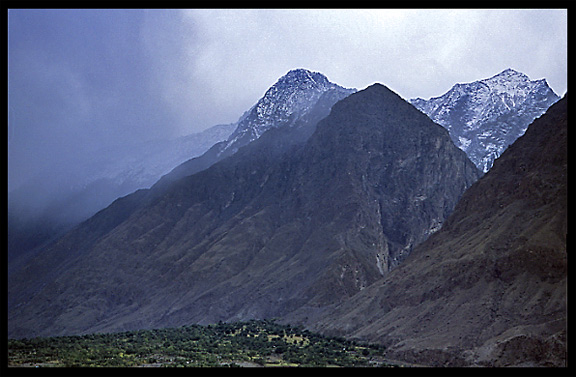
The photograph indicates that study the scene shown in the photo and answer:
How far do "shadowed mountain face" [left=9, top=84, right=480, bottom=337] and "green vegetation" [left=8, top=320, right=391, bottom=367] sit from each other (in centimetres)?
1511

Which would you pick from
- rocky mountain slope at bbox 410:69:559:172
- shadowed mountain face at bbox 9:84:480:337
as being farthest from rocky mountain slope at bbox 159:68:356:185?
rocky mountain slope at bbox 410:69:559:172

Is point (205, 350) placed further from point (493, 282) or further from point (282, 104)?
point (282, 104)

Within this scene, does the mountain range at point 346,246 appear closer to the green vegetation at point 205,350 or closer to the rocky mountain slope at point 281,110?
the rocky mountain slope at point 281,110

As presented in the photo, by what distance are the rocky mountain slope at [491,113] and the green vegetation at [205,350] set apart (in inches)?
4220

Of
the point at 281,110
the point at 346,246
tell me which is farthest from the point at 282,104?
the point at 346,246

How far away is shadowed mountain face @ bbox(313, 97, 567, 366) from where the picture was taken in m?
52.0

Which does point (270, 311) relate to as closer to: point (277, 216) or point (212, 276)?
point (212, 276)

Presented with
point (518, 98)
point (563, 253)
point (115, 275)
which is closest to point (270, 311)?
point (115, 275)

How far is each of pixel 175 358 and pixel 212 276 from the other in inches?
2527

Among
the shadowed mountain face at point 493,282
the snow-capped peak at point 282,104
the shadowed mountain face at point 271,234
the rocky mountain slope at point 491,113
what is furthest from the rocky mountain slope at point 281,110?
the shadowed mountain face at point 493,282

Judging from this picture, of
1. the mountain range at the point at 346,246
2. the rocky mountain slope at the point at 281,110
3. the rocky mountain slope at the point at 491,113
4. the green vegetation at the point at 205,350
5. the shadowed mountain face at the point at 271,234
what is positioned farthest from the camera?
the rocky mountain slope at the point at 281,110

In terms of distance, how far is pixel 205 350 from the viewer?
59469 mm

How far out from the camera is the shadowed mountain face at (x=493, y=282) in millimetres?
52000

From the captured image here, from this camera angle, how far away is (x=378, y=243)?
11369 cm
